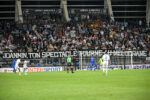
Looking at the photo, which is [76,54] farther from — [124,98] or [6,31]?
[124,98]

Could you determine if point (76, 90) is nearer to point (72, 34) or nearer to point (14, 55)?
point (14, 55)

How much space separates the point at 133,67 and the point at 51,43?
1136cm

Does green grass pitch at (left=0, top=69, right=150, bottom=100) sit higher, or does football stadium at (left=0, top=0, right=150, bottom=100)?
football stadium at (left=0, top=0, right=150, bottom=100)

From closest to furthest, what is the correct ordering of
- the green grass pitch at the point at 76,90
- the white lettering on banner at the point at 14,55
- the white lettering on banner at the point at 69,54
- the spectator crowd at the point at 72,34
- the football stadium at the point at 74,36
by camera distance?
1. the green grass pitch at the point at 76,90
2. the white lettering on banner at the point at 14,55
3. the football stadium at the point at 74,36
4. the white lettering on banner at the point at 69,54
5. the spectator crowd at the point at 72,34

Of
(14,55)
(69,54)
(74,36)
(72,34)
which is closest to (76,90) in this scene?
(14,55)

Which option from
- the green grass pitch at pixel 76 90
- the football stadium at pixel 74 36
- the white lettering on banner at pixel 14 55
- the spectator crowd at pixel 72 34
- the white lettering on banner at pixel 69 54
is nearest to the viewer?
the green grass pitch at pixel 76 90

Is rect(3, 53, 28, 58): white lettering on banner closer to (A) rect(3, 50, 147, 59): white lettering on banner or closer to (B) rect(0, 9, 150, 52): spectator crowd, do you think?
(A) rect(3, 50, 147, 59): white lettering on banner

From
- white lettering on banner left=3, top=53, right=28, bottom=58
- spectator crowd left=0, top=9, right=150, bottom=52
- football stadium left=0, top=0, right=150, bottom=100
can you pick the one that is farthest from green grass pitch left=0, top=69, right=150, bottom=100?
spectator crowd left=0, top=9, right=150, bottom=52

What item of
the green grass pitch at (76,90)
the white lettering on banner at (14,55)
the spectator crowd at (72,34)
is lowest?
the green grass pitch at (76,90)

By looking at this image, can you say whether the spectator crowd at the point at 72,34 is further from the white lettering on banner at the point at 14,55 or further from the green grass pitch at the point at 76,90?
the green grass pitch at the point at 76,90

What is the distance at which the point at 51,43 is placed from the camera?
1922 inches

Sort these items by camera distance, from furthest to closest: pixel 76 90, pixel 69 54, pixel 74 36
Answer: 1. pixel 74 36
2. pixel 69 54
3. pixel 76 90

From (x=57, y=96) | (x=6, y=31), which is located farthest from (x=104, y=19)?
(x=57, y=96)

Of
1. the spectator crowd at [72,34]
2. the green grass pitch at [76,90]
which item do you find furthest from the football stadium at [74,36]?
the green grass pitch at [76,90]
